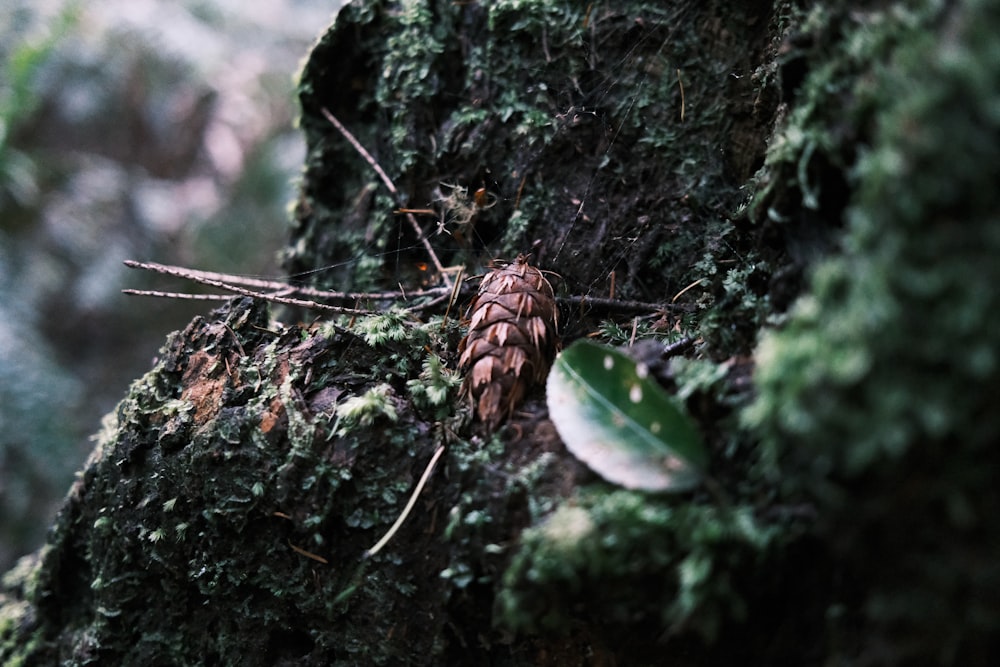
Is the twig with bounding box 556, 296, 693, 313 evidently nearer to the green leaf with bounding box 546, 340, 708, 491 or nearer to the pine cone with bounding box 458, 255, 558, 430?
the pine cone with bounding box 458, 255, 558, 430

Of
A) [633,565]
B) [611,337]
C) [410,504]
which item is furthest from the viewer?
[611,337]

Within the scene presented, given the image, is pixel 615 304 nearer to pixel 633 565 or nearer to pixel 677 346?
pixel 677 346

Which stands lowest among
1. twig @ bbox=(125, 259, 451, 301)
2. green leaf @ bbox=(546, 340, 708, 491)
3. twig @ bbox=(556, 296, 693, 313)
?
green leaf @ bbox=(546, 340, 708, 491)

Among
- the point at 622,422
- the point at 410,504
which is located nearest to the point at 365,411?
the point at 410,504

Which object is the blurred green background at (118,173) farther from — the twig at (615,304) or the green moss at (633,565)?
the green moss at (633,565)

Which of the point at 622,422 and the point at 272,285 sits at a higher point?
the point at 272,285

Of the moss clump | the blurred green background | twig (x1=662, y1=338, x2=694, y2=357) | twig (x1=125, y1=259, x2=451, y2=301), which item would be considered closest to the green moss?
the moss clump

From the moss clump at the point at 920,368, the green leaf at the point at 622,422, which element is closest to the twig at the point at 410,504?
the green leaf at the point at 622,422

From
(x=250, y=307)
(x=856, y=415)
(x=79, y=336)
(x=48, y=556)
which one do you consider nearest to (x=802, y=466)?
(x=856, y=415)
